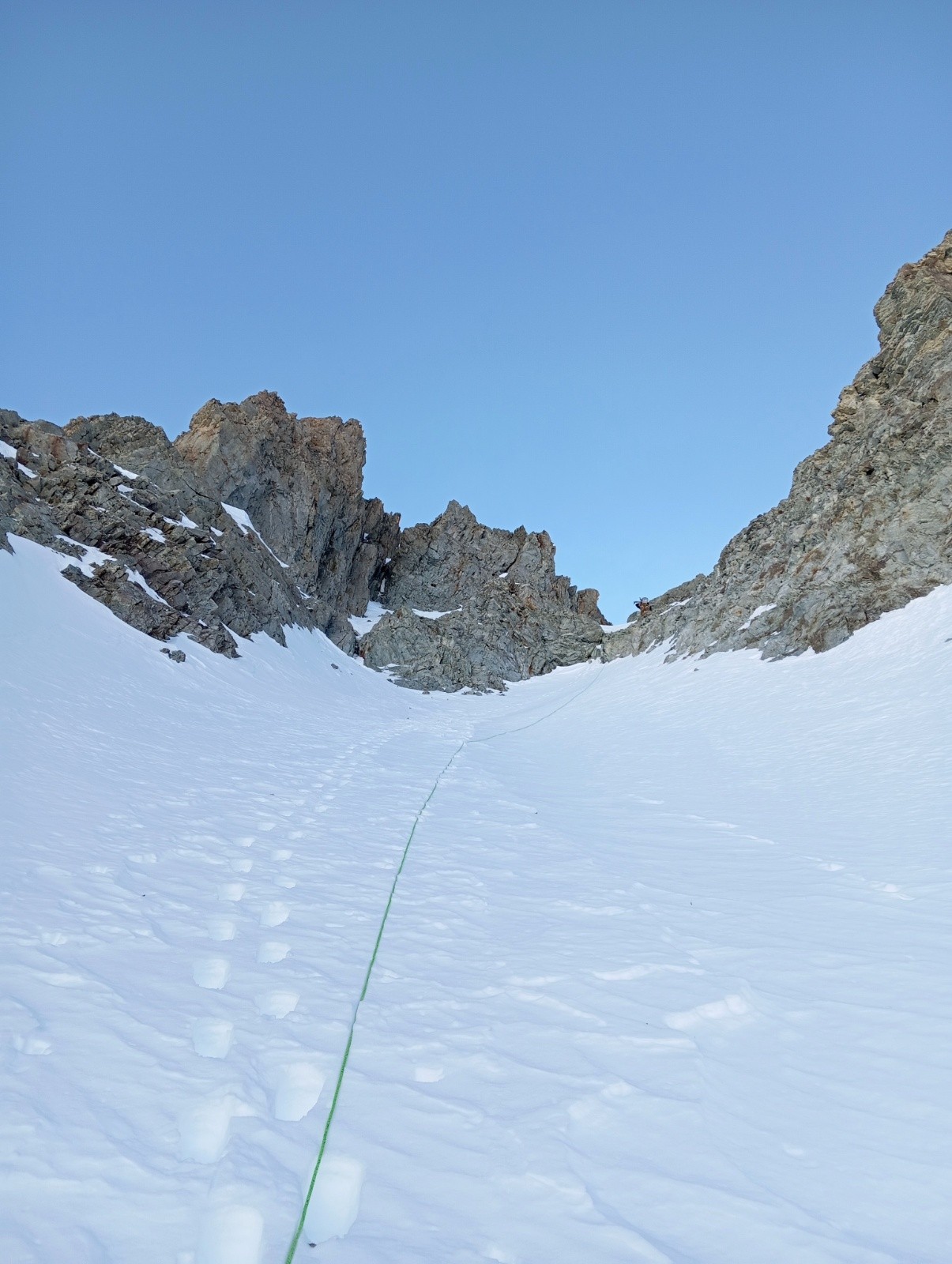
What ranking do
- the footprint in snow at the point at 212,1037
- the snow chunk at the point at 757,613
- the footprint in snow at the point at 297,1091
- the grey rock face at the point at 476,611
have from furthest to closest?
the grey rock face at the point at 476,611
the snow chunk at the point at 757,613
the footprint in snow at the point at 212,1037
the footprint in snow at the point at 297,1091

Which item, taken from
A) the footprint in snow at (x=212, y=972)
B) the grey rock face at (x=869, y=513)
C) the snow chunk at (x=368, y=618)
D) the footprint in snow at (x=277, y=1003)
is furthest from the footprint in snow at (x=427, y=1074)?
the snow chunk at (x=368, y=618)

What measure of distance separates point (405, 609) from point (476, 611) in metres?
14.8

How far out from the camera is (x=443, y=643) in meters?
63.5

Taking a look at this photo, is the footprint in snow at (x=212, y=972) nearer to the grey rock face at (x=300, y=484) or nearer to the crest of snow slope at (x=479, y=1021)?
the crest of snow slope at (x=479, y=1021)

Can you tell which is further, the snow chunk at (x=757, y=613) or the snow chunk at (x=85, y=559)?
the snow chunk at (x=757, y=613)

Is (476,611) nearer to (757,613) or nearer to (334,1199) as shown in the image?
(757,613)

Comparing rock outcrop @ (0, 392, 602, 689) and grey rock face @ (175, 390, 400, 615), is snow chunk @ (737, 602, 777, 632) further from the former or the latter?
grey rock face @ (175, 390, 400, 615)

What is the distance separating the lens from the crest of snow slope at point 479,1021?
260cm

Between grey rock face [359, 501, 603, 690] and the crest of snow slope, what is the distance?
48578 mm

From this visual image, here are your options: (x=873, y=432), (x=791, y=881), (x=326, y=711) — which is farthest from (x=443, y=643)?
(x=791, y=881)

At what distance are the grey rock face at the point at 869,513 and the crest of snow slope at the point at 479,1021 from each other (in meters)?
15.4

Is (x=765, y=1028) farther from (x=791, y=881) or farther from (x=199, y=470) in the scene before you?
(x=199, y=470)

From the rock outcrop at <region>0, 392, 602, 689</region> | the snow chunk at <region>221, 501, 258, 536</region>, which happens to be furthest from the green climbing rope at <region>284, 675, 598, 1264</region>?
the snow chunk at <region>221, 501, 258, 536</region>

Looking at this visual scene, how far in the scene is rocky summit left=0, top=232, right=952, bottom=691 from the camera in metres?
24.9
